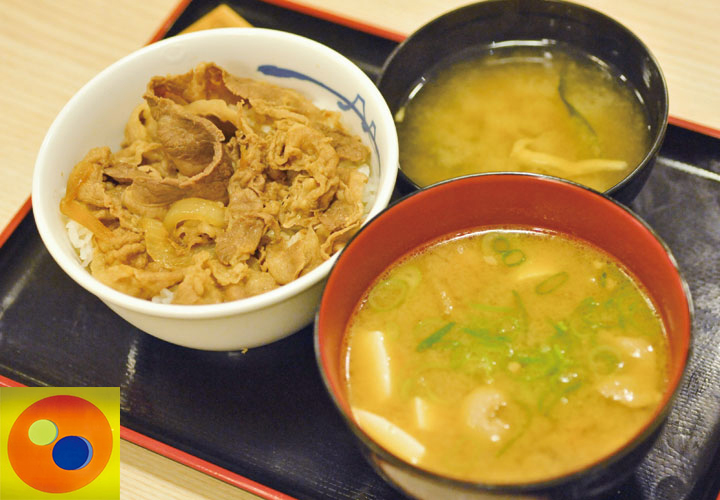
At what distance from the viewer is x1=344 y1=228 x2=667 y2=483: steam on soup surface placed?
1419mm

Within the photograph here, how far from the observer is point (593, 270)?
1.67m

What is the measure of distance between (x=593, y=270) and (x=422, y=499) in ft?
2.14

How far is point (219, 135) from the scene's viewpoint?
1900 mm

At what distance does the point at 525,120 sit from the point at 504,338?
866 millimetres

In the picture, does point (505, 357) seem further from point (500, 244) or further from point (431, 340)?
point (500, 244)

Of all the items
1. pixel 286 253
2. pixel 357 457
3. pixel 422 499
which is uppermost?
pixel 286 253

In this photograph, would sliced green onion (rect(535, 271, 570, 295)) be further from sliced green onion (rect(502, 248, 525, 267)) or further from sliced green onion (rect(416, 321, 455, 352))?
sliced green onion (rect(416, 321, 455, 352))

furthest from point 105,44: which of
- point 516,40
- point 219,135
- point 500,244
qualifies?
point 500,244

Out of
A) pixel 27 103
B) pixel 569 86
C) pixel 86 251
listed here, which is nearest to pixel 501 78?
pixel 569 86

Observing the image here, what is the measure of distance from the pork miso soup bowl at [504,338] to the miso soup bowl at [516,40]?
21.7 inches

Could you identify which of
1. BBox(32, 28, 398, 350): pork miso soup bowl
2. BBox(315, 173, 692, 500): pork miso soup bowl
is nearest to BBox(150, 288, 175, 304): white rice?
BBox(32, 28, 398, 350): pork miso soup bowl

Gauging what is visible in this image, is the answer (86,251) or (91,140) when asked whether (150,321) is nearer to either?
(86,251)

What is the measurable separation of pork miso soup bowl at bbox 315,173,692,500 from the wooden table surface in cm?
96

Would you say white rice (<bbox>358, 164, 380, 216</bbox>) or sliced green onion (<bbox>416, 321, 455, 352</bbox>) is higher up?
white rice (<bbox>358, 164, 380, 216</bbox>)
